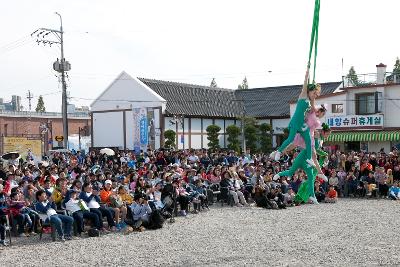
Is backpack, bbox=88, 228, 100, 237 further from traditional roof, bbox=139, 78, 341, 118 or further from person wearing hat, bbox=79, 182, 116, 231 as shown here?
traditional roof, bbox=139, 78, 341, 118

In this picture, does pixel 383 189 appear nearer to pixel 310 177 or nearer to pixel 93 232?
pixel 93 232

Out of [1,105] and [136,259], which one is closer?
[136,259]

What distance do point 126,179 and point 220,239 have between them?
4028mm

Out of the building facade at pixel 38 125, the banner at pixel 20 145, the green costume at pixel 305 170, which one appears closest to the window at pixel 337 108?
the banner at pixel 20 145

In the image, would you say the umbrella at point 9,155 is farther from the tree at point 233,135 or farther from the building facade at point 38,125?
the building facade at point 38,125

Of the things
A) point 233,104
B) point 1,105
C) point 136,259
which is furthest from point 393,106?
point 1,105

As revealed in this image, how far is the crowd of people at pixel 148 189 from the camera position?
11367mm

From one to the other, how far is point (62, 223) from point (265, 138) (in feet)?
76.5

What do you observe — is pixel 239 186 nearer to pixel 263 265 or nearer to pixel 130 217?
pixel 130 217

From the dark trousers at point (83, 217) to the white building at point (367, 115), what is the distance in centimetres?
1869

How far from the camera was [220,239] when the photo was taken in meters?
11.1

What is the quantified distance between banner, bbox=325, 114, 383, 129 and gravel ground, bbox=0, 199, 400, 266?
544 inches

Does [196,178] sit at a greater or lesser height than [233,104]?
lesser

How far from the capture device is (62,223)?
36.9 feet
